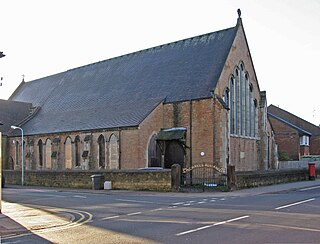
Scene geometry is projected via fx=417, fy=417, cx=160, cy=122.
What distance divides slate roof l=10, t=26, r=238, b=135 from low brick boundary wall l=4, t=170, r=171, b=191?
565cm

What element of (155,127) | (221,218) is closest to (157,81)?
(155,127)

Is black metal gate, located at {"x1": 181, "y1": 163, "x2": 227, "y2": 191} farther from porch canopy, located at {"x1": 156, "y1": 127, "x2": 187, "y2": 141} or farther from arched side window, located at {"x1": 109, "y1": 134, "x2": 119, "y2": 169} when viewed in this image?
arched side window, located at {"x1": 109, "y1": 134, "x2": 119, "y2": 169}

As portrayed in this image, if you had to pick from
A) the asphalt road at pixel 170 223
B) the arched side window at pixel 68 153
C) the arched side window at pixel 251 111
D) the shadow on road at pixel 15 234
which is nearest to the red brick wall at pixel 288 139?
the arched side window at pixel 251 111

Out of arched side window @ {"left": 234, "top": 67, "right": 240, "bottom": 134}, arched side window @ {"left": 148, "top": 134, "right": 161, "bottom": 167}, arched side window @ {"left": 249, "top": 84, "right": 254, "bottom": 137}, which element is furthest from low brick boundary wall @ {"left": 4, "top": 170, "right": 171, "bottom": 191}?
arched side window @ {"left": 249, "top": 84, "right": 254, "bottom": 137}

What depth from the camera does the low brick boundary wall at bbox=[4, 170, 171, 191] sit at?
26797 mm

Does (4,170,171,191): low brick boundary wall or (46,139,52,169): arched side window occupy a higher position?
(46,139,52,169): arched side window

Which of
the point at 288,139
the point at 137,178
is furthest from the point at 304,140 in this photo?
the point at 137,178

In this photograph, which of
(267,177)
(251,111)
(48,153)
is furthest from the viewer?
(48,153)

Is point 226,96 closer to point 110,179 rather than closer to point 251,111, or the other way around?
point 251,111

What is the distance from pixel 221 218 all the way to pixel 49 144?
32.4 metres

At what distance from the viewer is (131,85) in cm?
4050

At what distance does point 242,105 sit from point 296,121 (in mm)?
34340

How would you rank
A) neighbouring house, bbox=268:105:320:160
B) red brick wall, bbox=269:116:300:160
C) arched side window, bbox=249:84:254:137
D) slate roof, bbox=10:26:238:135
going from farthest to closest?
red brick wall, bbox=269:116:300:160 → neighbouring house, bbox=268:105:320:160 → arched side window, bbox=249:84:254:137 → slate roof, bbox=10:26:238:135

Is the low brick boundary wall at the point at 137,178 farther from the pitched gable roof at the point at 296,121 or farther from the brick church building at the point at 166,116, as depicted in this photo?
the pitched gable roof at the point at 296,121
